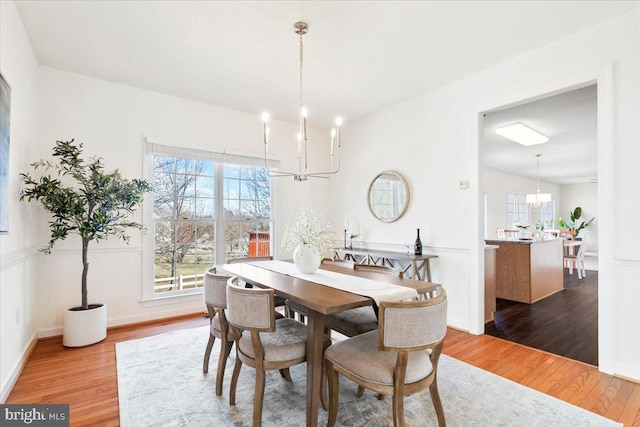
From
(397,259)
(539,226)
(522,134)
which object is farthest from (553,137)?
(539,226)

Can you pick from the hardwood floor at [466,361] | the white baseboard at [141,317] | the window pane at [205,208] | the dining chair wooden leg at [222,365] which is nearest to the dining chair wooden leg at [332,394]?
the dining chair wooden leg at [222,365]

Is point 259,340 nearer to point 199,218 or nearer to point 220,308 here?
point 220,308

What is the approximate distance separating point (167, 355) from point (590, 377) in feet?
11.3

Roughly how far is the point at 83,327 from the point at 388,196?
376cm

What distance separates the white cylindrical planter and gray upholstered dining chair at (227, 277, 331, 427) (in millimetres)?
1956

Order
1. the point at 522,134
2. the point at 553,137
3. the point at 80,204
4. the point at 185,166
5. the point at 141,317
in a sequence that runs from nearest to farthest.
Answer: the point at 80,204
the point at 141,317
the point at 185,166
the point at 522,134
the point at 553,137

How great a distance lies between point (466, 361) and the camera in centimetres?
268

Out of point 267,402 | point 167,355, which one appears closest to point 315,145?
point 167,355

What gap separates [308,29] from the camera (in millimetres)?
2576

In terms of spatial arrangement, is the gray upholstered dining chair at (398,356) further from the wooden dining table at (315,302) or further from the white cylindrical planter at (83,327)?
the white cylindrical planter at (83,327)

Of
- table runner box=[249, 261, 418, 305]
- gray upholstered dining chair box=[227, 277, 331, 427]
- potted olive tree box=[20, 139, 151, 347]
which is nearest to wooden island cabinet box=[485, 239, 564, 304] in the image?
table runner box=[249, 261, 418, 305]

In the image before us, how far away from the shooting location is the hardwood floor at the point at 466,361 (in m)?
2.00

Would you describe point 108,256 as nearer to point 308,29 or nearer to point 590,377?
point 308,29

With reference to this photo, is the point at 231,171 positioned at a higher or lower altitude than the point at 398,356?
higher
